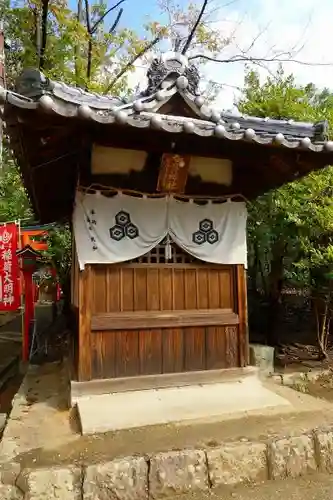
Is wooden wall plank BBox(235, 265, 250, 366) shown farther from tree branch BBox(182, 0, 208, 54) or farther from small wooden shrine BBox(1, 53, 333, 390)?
tree branch BBox(182, 0, 208, 54)

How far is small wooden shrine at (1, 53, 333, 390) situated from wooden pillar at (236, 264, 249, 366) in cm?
2

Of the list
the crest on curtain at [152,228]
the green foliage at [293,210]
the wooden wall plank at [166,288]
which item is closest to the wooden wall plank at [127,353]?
the wooden wall plank at [166,288]

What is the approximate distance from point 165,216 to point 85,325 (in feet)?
6.90

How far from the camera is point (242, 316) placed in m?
6.71

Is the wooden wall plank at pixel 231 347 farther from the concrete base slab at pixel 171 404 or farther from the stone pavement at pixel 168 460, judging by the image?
the stone pavement at pixel 168 460

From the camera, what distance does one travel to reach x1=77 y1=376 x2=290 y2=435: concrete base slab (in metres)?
4.96

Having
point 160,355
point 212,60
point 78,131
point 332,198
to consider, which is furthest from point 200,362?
point 212,60

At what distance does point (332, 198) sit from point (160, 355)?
198 inches

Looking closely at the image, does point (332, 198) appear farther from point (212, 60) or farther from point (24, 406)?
point (212, 60)

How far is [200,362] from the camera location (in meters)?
6.42

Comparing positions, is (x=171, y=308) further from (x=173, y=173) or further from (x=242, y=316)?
(x=173, y=173)

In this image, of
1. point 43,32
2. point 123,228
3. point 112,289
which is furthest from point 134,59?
point 112,289

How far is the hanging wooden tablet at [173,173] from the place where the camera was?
5.99m

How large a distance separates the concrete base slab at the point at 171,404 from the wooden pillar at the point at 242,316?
1.53 feet
